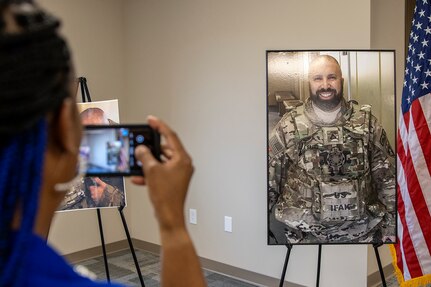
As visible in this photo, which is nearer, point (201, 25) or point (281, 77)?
point (281, 77)

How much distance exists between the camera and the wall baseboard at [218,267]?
9.97 feet

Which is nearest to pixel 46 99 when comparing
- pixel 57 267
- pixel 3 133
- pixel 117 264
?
pixel 3 133

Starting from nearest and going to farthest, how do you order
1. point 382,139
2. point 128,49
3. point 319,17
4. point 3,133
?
point 3,133
point 382,139
point 319,17
point 128,49

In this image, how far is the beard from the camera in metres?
2.18

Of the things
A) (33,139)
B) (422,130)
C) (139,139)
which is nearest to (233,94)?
(422,130)

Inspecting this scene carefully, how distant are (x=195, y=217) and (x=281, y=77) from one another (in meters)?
1.65

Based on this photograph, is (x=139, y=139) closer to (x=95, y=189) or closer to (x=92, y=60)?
(x=95, y=189)

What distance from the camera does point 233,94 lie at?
321cm

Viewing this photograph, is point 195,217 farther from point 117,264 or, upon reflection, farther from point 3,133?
point 3,133

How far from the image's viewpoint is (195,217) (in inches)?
Result: 139

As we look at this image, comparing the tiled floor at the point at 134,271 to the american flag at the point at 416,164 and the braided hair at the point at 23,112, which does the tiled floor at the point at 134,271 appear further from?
the braided hair at the point at 23,112

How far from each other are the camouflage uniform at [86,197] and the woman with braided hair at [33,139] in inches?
87.0

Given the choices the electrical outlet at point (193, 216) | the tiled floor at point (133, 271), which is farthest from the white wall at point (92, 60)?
the electrical outlet at point (193, 216)

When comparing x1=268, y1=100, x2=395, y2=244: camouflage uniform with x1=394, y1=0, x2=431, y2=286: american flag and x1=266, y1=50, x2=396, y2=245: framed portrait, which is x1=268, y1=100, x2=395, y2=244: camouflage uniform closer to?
x1=266, y1=50, x2=396, y2=245: framed portrait
